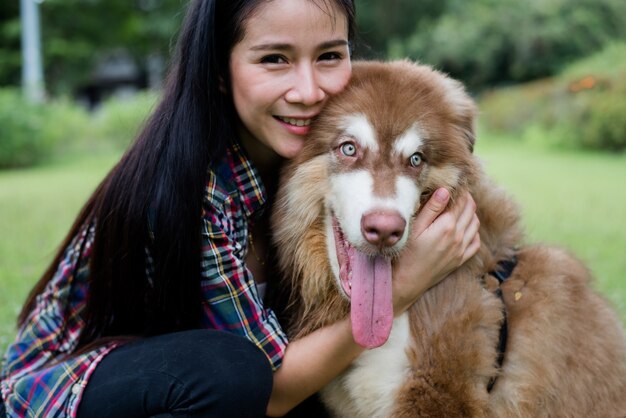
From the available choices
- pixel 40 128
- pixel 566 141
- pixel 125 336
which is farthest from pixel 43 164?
pixel 125 336

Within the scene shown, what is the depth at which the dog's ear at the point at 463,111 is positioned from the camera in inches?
111

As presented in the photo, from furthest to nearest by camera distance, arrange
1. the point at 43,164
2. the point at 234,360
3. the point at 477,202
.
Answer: the point at 43,164, the point at 477,202, the point at 234,360

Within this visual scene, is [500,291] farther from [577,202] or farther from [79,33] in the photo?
[79,33]

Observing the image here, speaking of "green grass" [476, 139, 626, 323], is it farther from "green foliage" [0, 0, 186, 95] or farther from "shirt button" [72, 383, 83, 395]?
"green foliage" [0, 0, 186, 95]

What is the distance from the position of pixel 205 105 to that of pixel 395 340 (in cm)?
122

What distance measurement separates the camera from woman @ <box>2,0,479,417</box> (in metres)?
2.58

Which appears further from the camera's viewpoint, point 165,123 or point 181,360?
point 165,123

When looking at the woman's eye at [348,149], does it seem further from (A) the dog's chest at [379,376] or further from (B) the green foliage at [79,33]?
(B) the green foliage at [79,33]

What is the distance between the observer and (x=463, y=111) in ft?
9.33

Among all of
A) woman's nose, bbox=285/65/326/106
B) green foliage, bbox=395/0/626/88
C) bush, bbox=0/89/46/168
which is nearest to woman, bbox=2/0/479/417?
woman's nose, bbox=285/65/326/106

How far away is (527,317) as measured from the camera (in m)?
2.66

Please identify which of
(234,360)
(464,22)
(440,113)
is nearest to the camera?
(234,360)

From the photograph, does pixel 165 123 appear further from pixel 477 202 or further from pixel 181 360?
pixel 477 202

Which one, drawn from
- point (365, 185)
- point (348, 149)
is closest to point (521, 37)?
point (348, 149)
